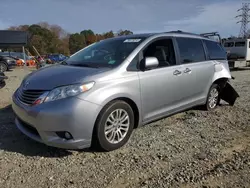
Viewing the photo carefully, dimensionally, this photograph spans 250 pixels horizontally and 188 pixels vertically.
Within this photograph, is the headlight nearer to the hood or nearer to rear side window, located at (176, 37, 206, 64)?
the hood

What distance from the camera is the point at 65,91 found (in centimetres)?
340

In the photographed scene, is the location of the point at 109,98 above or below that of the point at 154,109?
above

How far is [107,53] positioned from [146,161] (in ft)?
6.13

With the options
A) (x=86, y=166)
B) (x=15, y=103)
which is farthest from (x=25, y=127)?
(x=86, y=166)

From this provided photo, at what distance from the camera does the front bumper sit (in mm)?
3301

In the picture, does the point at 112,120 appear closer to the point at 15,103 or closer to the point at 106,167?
the point at 106,167

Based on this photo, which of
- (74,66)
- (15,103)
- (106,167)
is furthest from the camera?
(74,66)

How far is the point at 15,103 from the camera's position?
12.8ft

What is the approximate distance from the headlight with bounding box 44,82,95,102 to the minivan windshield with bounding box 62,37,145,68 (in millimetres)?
684

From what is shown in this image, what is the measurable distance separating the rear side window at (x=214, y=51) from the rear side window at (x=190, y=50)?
0.27 m

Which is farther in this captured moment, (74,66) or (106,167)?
(74,66)

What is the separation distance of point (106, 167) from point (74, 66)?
169 cm

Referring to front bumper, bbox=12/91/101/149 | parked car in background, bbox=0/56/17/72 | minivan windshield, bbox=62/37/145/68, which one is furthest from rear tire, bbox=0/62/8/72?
front bumper, bbox=12/91/101/149

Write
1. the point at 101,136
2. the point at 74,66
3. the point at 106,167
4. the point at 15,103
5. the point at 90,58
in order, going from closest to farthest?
the point at 106,167 → the point at 101,136 → the point at 15,103 → the point at 74,66 → the point at 90,58
